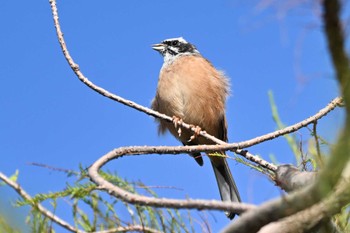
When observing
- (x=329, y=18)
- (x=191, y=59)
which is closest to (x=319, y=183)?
(x=329, y=18)

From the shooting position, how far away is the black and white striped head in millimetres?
6457

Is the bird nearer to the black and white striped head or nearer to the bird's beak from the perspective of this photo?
the black and white striped head

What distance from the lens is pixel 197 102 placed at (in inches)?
221

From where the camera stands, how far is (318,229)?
4.47ft

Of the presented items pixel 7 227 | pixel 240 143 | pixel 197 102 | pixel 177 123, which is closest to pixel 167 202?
pixel 7 227

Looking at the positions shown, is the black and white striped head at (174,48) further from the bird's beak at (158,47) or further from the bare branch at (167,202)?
the bare branch at (167,202)

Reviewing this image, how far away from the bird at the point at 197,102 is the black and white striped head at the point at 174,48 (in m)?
0.38

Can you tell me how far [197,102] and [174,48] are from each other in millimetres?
1196

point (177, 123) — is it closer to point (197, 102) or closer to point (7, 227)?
point (197, 102)

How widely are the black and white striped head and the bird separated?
38 cm

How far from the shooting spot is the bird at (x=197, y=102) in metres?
5.50

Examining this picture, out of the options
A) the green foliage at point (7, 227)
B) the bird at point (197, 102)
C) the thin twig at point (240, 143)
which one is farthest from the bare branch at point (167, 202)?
the bird at point (197, 102)

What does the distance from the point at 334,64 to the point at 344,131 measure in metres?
0.09

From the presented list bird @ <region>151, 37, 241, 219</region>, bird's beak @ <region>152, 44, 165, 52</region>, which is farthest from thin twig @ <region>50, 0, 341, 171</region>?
bird's beak @ <region>152, 44, 165, 52</region>
